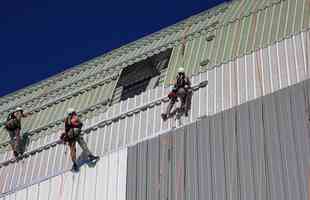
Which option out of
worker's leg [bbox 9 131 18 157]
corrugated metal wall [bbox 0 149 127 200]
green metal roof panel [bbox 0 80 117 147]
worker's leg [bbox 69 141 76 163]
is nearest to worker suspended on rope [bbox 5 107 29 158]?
worker's leg [bbox 9 131 18 157]

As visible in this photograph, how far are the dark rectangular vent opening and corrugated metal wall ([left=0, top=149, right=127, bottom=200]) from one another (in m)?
5.54

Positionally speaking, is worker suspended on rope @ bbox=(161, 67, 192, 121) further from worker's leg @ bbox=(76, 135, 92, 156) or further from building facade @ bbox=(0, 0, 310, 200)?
worker's leg @ bbox=(76, 135, 92, 156)

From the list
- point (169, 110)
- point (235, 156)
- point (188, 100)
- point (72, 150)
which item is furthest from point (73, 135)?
point (235, 156)

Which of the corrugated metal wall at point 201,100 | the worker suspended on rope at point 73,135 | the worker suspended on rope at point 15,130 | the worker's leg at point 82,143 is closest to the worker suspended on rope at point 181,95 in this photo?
the corrugated metal wall at point 201,100

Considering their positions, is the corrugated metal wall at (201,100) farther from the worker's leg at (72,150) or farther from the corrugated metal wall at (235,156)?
the corrugated metal wall at (235,156)

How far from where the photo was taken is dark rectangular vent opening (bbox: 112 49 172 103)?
33.7m

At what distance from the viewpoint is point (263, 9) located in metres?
31.8

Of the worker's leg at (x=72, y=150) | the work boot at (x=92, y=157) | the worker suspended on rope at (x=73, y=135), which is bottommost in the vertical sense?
the work boot at (x=92, y=157)

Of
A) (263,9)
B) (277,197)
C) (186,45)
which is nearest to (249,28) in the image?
(263,9)

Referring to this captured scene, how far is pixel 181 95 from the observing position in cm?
2816

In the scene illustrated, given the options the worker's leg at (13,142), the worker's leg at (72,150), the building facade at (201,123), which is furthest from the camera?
the worker's leg at (13,142)

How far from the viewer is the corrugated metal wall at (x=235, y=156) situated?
22672 mm

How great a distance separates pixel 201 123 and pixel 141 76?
8.85 meters

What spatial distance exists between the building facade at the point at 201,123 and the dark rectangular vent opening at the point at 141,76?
0.05 meters
